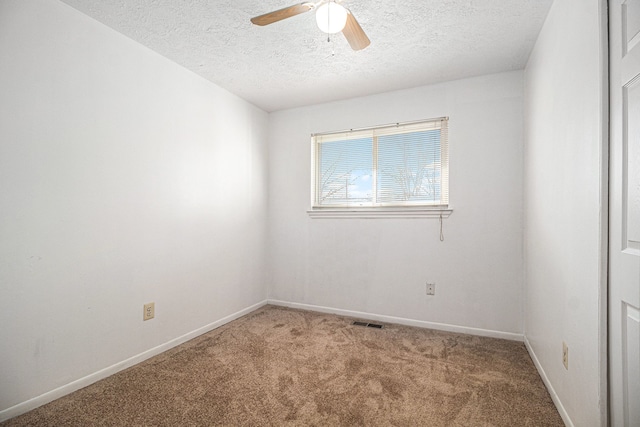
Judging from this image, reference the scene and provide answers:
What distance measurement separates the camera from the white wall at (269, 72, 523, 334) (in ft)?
8.75

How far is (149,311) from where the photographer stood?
2.31 metres

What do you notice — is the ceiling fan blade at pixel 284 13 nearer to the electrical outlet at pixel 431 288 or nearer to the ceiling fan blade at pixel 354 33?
the ceiling fan blade at pixel 354 33

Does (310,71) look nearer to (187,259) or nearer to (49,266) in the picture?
(187,259)

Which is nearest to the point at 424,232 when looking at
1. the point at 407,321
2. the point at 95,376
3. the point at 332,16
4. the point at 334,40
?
the point at 407,321

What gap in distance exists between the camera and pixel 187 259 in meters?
2.64

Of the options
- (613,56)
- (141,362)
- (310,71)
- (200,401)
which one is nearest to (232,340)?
(141,362)

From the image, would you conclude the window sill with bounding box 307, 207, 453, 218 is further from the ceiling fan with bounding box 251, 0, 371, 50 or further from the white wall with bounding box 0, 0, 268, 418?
the ceiling fan with bounding box 251, 0, 371, 50

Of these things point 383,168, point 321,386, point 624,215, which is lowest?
point 321,386

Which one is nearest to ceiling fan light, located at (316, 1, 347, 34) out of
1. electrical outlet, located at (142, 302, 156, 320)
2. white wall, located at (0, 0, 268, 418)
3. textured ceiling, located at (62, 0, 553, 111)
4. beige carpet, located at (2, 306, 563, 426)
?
textured ceiling, located at (62, 0, 553, 111)

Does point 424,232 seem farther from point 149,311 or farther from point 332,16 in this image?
point 149,311

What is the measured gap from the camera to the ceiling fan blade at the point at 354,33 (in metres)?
1.60

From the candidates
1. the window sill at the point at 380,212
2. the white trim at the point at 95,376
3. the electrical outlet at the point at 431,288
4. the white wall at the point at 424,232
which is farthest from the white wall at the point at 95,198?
the electrical outlet at the point at 431,288

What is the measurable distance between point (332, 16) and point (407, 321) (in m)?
2.65

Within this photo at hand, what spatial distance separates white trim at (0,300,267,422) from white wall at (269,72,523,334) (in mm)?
1145
